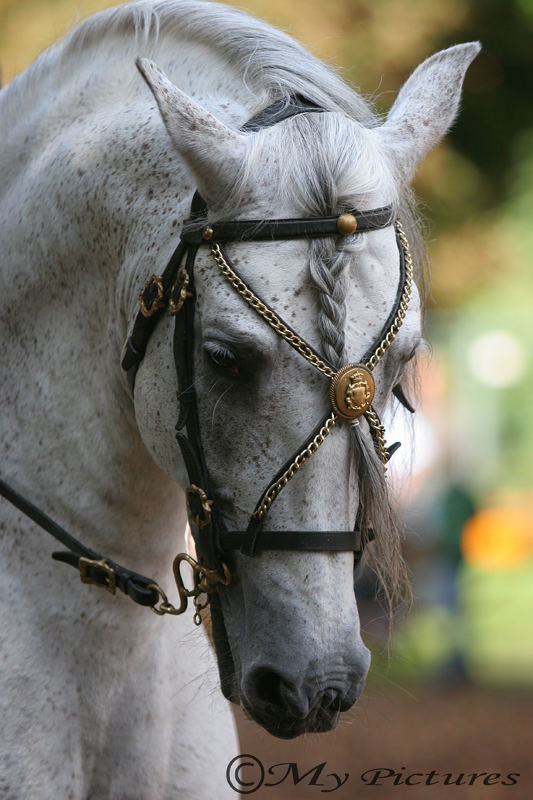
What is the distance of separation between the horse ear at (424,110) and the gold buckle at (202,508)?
0.83 metres

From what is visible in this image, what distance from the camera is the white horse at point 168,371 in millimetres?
1957

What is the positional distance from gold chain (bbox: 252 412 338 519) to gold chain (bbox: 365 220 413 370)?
15 centimetres

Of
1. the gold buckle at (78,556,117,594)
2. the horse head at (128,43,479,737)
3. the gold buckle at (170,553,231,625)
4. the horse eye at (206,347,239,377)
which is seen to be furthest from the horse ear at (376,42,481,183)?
the gold buckle at (78,556,117,594)

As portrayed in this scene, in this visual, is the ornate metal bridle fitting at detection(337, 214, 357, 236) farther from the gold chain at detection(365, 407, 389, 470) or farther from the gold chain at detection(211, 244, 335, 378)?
the gold chain at detection(365, 407, 389, 470)

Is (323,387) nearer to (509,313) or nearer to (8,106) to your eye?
(8,106)

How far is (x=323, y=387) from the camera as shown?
1.95 m

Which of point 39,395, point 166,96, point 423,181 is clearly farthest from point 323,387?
point 423,181

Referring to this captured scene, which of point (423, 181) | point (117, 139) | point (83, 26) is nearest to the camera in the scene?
point (117, 139)

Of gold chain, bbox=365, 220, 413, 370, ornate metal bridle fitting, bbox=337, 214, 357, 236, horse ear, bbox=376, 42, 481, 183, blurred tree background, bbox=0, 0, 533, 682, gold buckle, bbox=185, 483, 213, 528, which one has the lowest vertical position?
blurred tree background, bbox=0, 0, 533, 682

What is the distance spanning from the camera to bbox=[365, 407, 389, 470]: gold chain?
201cm

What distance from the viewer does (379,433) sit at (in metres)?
2.03

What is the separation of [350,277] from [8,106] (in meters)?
1.17

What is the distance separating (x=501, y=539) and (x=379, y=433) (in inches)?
365

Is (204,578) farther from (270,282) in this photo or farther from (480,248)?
(480,248)
